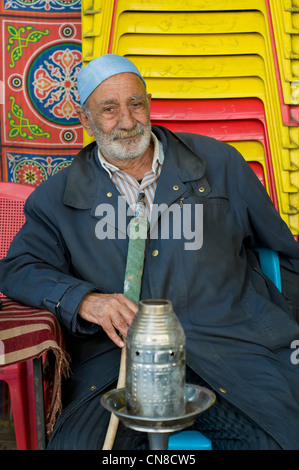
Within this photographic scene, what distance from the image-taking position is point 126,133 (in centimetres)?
245

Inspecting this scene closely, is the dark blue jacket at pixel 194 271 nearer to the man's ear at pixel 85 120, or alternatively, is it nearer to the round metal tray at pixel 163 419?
the man's ear at pixel 85 120

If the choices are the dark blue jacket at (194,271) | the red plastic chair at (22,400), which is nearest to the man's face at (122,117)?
the dark blue jacket at (194,271)

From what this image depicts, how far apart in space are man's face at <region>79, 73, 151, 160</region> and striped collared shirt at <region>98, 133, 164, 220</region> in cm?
6

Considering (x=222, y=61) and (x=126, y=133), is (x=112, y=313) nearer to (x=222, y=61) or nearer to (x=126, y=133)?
(x=126, y=133)

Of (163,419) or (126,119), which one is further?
(126,119)

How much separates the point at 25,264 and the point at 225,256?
0.72 m

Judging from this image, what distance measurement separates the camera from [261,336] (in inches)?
88.1

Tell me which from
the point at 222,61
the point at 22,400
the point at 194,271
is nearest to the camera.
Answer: the point at 194,271

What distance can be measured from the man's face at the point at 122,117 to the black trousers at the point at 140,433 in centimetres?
94

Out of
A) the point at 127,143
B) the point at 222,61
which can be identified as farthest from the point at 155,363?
the point at 222,61

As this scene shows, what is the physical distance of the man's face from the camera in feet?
8.03

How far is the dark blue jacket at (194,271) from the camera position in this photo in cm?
213

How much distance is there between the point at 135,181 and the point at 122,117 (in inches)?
9.7

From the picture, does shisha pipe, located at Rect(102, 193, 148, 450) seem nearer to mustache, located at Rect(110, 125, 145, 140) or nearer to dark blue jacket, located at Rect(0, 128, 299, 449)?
dark blue jacket, located at Rect(0, 128, 299, 449)
